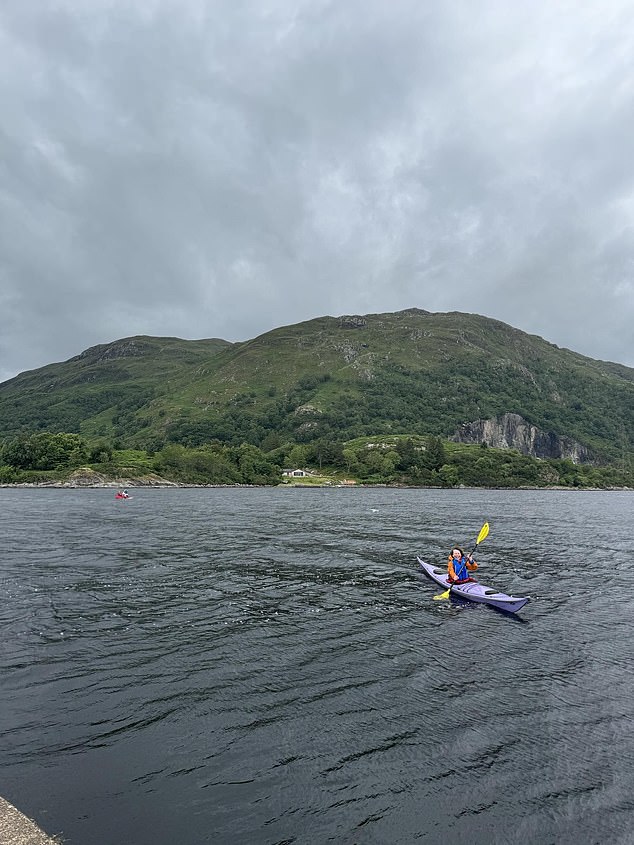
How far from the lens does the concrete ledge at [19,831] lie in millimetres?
9883

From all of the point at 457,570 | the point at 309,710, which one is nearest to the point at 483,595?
the point at 457,570

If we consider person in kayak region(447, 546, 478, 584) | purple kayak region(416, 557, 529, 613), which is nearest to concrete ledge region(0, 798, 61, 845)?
purple kayak region(416, 557, 529, 613)

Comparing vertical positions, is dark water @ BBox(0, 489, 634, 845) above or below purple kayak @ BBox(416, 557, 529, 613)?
below

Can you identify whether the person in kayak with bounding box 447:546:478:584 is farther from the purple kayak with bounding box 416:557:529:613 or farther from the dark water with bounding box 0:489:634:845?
the dark water with bounding box 0:489:634:845

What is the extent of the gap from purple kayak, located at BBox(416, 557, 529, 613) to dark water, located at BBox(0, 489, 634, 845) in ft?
2.10

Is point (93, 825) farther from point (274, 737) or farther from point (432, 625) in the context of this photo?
point (432, 625)

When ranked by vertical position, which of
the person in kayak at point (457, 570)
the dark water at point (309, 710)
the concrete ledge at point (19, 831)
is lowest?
the dark water at point (309, 710)

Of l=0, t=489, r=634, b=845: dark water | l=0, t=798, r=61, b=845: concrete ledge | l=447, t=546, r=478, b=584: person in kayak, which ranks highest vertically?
l=447, t=546, r=478, b=584: person in kayak

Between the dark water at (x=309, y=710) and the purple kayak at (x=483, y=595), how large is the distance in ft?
2.10

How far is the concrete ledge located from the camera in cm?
988

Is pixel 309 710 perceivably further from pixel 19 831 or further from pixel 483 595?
pixel 483 595

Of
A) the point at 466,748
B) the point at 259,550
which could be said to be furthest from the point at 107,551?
the point at 466,748

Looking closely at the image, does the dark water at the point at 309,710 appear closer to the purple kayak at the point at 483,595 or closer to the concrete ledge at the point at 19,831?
the concrete ledge at the point at 19,831

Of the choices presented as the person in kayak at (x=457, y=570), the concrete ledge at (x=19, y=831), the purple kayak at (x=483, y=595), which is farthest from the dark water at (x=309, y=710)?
the person in kayak at (x=457, y=570)
